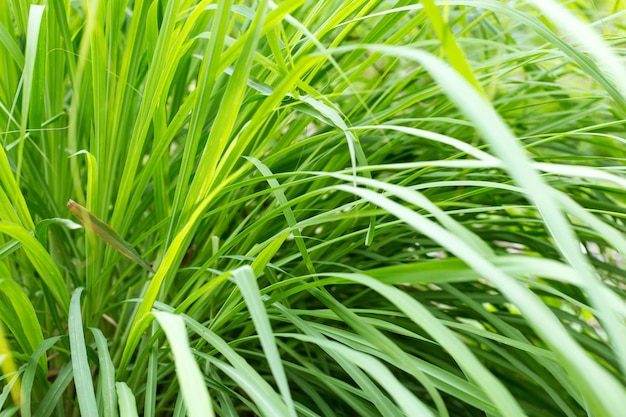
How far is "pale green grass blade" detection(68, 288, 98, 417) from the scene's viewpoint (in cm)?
58

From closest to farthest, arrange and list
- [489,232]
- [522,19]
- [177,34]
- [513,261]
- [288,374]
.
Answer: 1. [513,261]
2. [522,19]
3. [177,34]
4. [288,374]
5. [489,232]

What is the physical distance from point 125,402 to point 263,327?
20cm

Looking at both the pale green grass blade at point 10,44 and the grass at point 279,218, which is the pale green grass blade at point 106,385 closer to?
the grass at point 279,218

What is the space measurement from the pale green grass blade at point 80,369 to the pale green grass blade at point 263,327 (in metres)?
0.22

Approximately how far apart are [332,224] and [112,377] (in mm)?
393

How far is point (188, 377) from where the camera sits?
409mm

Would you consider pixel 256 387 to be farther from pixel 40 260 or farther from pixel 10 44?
pixel 10 44

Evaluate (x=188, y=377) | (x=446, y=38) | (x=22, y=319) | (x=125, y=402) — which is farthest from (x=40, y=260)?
(x=446, y=38)

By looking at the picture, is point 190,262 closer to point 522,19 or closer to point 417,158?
point 417,158

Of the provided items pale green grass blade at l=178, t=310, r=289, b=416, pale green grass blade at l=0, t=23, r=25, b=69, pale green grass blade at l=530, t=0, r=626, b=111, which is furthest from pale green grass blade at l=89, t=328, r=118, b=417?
pale green grass blade at l=530, t=0, r=626, b=111

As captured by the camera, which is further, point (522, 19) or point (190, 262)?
point (190, 262)

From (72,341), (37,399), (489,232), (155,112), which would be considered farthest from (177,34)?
(489,232)

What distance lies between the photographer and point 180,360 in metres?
0.42

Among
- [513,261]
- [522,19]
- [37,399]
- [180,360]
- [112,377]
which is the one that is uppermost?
[522,19]
